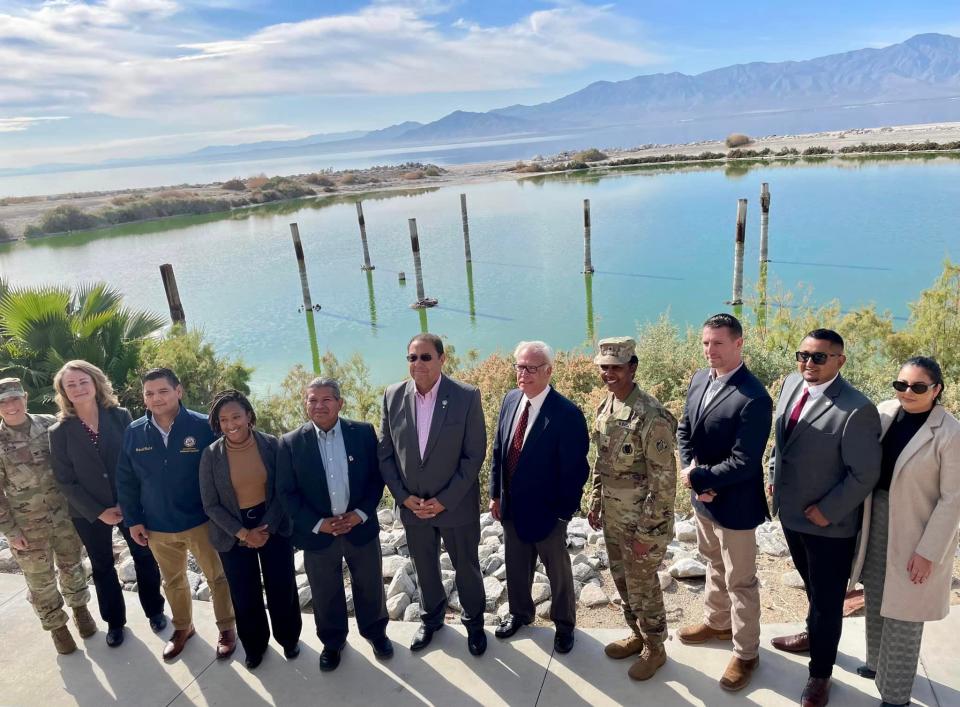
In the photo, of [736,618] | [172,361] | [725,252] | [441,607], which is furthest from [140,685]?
[725,252]

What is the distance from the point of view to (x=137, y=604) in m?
4.64

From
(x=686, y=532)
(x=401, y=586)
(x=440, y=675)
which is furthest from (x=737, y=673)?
(x=401, y=586)

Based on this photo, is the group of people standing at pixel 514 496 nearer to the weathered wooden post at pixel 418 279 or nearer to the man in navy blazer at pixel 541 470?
the man in navy blazer at pixel 541 470

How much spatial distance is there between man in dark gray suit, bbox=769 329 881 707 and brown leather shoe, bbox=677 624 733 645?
54 cm

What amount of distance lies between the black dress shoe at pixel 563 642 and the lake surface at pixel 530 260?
41.1ft

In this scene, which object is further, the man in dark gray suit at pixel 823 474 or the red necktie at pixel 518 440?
the red necktie at pixel 518 440

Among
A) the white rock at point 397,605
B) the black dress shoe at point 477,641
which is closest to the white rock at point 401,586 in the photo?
the white rock at point 397,605

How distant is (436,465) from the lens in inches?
146

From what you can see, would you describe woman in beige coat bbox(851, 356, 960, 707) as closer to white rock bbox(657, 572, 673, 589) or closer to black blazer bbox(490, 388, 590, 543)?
black blazer bbox(490, 388, 590, 543)

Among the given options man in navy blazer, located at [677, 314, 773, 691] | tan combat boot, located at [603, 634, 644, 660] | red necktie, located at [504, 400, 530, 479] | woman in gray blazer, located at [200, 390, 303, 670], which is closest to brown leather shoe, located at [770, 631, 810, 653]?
man in navy blazer, located at [677, 314, 773, 691]

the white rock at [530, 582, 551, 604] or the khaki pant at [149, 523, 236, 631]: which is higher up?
the khaki pant at [149, 523, 236, 631]

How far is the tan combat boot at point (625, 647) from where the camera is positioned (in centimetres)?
365

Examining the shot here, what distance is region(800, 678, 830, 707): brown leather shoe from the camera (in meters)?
3.16

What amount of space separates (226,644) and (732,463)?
10.4 feet
